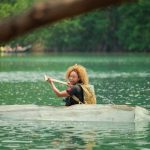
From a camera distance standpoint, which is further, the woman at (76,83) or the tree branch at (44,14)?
the woman at (76,83)

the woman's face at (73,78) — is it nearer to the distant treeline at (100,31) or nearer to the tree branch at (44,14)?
the tree branch at (44,14)

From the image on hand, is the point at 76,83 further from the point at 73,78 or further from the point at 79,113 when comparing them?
the point at 79,113

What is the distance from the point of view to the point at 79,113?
58.5 feet

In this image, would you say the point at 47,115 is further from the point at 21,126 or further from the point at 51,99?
the point at 51,99

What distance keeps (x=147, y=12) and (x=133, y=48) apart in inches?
307

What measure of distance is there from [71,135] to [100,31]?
4265 inches

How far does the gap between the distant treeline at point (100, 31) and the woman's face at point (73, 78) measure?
265 ft

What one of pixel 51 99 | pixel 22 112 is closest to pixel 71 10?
pixel 22 112

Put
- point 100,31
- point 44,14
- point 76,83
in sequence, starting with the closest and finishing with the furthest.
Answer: point 44,14 → point 76,83 → point 100,31

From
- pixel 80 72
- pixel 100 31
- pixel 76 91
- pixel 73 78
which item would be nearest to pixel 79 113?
pixel 76 91

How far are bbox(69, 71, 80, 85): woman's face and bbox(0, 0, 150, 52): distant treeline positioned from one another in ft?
265

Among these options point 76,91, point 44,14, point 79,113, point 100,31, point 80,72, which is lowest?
point 79,113

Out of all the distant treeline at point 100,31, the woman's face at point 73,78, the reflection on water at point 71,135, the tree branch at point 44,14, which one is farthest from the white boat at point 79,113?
the distant treeline at point 100,31

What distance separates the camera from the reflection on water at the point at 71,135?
13375 millimetres
